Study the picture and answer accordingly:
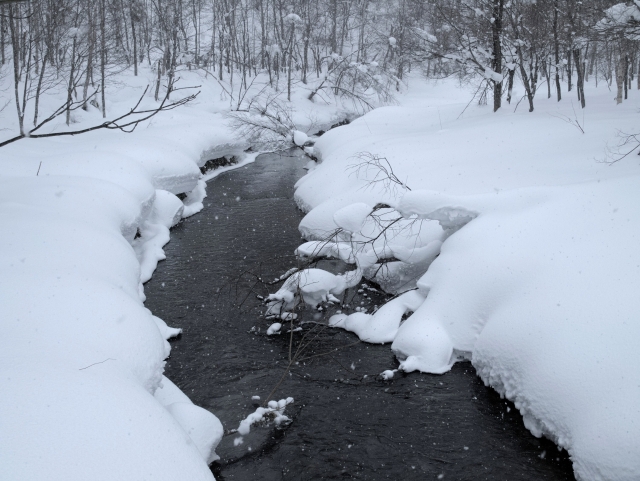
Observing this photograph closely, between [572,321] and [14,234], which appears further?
[14,234]

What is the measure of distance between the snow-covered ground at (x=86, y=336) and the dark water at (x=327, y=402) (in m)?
0.57

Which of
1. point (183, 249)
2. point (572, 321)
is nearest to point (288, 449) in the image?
point (572, 321)

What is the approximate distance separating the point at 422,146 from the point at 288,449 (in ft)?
35.4

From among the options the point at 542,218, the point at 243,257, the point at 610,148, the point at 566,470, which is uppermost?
the point at 610,148

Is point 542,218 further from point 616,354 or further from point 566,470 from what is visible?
point 566,470

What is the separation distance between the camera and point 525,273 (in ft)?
25.1

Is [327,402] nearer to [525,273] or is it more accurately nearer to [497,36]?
[525,273]

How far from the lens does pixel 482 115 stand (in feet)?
61.1

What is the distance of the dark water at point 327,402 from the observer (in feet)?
18.4

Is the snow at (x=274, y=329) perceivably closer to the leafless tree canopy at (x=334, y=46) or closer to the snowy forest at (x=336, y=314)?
the snowy forest at (x=336, y=314)

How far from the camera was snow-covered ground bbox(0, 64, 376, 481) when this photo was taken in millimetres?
3711

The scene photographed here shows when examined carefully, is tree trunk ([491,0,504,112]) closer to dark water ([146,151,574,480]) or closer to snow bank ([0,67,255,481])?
dark water ([146,151,574,480])

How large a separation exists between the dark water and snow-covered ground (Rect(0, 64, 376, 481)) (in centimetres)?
57

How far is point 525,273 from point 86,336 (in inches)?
236
